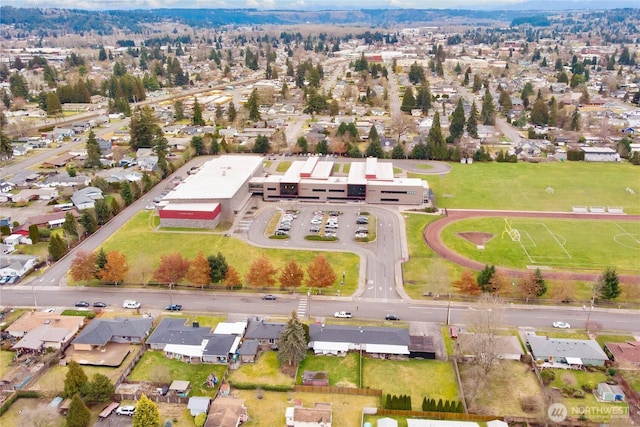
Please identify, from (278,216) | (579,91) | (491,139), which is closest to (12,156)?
(278,216)

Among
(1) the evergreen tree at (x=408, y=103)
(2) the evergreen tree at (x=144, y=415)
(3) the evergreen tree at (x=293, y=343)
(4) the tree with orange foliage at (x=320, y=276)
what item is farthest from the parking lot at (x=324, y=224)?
(1) the evergreen tree at (x=408, y=103)

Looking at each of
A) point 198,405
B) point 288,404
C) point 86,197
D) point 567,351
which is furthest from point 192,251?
point 567,351

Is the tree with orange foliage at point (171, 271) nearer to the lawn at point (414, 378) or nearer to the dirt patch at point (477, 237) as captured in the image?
the lawn at point (414, 378)

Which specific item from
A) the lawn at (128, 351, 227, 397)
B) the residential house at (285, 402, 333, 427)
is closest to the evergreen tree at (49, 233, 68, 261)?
the lawn at (128, 351, 227, 397)

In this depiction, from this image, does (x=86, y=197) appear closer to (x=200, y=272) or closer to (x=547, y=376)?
(x=200, y=272)

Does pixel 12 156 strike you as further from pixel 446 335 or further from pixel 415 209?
pixel 446 335
